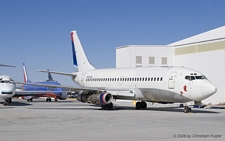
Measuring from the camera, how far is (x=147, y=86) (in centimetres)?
2912

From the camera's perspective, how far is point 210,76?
4500cm

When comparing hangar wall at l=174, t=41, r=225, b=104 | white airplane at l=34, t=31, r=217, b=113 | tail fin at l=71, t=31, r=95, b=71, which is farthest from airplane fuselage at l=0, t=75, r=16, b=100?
hangar wall at l=174, t=41, r=225, b=104

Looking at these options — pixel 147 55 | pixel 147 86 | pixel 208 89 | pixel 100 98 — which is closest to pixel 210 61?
pixel 147 55

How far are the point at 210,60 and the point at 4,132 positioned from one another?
35.0m

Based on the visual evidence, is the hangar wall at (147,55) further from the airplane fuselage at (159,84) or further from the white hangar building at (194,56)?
the airplane fuselage at (159,84)

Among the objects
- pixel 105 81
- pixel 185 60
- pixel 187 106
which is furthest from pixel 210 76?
pixel 187 106

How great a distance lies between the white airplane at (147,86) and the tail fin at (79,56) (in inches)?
86.3

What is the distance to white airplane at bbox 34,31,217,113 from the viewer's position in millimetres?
26266

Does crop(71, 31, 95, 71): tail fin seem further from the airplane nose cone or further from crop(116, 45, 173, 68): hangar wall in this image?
the airplane nose cone

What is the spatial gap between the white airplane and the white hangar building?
1495 centimetres

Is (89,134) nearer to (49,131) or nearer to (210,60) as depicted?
(49,131)

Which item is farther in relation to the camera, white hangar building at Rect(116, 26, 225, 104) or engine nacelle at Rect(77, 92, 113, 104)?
white hangar building at Rect(116, 26, 225, 104)

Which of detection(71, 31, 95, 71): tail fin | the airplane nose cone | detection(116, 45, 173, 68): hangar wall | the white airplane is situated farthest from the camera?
detection(116, 45, 173, 68): hangar wall

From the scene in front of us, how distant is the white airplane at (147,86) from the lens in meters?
26.3
